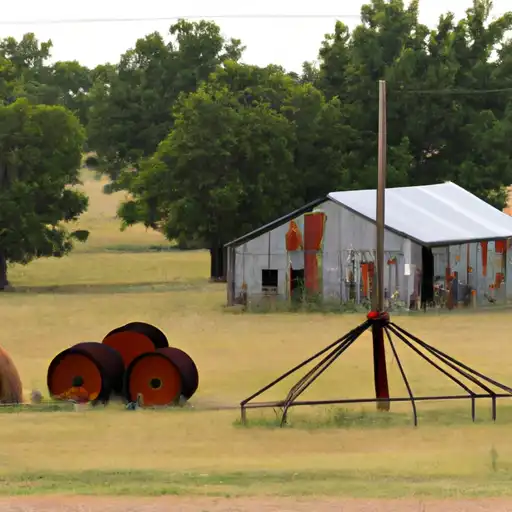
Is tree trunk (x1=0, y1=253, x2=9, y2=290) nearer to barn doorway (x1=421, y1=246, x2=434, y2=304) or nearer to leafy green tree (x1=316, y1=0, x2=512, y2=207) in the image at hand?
leafy green tree (x1=316, y1=0, x2=512, y2=207)

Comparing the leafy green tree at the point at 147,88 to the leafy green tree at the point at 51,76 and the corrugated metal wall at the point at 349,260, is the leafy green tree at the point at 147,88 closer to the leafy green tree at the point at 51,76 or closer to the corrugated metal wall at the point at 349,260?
the leafy green tree at the point at 51,76

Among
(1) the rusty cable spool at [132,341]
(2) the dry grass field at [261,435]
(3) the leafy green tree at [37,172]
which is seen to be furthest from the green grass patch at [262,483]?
(3) the leafy green tree at [37,172]

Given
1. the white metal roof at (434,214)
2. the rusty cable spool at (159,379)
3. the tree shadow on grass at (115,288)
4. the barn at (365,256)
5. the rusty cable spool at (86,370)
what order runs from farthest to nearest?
the tree shadow on grass at (115,288) → the white metal roof at (434,214) → the barn at (365,256) → the rusty cable spool at (86,370) → the rusty cable spool at (159,379)

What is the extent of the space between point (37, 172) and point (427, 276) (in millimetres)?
22342

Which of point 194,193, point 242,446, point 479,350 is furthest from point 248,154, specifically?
point 242,446

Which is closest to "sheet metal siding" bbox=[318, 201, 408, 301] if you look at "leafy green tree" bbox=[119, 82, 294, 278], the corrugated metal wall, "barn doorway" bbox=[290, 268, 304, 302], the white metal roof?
the corrugated metal wall

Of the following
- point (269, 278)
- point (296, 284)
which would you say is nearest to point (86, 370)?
point (296, 284)

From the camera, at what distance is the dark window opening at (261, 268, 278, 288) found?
5775cm

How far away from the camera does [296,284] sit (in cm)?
5741

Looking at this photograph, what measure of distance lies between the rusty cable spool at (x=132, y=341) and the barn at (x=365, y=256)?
25.1 metres

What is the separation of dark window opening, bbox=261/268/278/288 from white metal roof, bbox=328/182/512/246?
3.83 meters

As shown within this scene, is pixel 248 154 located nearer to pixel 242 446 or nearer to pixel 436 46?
pixel 436 46

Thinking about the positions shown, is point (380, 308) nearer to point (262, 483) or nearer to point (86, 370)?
point (86, 370)

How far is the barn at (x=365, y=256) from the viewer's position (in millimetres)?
55094
